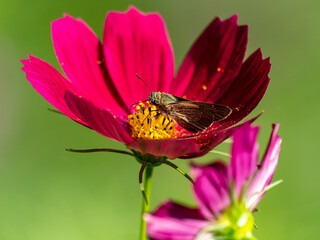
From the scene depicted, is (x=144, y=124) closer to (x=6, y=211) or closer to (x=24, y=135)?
(x=6, y=211)

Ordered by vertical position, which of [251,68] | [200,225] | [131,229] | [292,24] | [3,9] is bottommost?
[131,229]

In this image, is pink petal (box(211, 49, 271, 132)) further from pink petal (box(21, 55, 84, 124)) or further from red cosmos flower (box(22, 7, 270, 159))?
pink petal (box(21, 55, 84, 124))

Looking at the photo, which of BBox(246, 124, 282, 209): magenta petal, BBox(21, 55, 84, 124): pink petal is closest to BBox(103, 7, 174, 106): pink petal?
BBox(21, 55, 84, 124): pink petal

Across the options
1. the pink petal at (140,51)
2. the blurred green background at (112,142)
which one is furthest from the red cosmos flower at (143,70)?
the blurred green background at (112,142)

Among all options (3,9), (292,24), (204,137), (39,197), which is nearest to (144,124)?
(204,137)

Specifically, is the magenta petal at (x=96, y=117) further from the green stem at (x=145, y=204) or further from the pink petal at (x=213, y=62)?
the pink petal at (x=213, y=62)

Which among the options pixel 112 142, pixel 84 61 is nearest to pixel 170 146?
pixel 84 61
